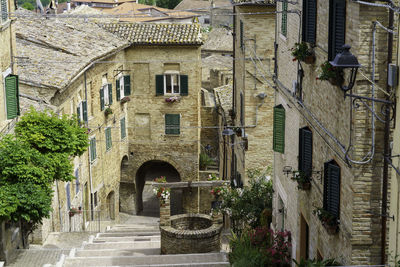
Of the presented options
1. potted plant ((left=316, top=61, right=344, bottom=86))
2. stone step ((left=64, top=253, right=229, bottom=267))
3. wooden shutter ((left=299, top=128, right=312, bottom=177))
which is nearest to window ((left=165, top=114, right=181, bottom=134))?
stone step ((left=64, top=253, right=229, bottom=267))

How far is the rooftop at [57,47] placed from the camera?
24.6 m

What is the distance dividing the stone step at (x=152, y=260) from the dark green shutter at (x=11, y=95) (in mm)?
4393

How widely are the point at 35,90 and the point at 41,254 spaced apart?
5.82m

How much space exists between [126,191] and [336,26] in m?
26.5

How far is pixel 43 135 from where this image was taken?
1772 cm

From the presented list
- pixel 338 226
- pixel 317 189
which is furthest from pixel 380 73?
pixel 317 189

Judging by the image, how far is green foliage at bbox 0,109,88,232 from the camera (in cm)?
1623

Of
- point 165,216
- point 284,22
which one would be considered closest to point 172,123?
point 165,216

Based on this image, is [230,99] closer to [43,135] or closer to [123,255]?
[123,255]

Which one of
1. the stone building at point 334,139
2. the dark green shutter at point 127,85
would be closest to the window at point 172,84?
the dark green shutter at point 127,85

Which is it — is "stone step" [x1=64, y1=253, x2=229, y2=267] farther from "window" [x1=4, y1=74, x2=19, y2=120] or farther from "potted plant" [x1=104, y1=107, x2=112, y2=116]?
"potted plant" [x1=104, y1=107, x2=112, y2=116]

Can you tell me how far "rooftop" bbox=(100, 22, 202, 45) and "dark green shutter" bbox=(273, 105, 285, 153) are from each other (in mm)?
17692

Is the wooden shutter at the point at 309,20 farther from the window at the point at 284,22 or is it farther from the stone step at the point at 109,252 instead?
the stone step at the point at 109,252

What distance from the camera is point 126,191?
3575 cm
